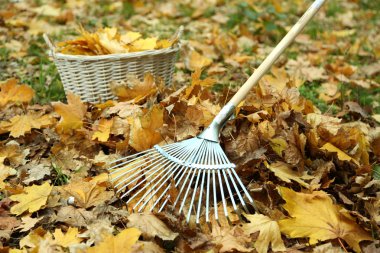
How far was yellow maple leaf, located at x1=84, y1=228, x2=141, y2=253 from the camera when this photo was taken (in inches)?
59.3

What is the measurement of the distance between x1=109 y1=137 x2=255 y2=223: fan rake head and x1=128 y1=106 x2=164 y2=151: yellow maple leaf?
0.08 m

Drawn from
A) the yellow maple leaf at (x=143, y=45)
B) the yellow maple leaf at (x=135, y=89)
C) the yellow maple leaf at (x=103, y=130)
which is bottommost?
the yellow maple leaf at (x=103, y=130)

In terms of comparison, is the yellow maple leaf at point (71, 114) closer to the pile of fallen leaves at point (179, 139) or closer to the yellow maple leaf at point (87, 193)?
the pile of fallen leaves at point (179, 139)

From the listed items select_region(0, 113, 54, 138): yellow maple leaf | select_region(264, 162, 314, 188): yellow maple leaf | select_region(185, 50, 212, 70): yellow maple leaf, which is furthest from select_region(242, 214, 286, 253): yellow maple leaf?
select_region(185, 50, 212, 70): yellow maple leaf

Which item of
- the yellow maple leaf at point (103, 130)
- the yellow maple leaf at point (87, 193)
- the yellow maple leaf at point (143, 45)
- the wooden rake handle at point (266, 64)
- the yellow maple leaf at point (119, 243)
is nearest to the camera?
the yellow maple leaf at point (119, 243)

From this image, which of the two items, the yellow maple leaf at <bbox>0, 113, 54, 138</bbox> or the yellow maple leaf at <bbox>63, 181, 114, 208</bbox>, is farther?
the yellow maple leaf at <bbox>0, 113, 54, 138</bbox>

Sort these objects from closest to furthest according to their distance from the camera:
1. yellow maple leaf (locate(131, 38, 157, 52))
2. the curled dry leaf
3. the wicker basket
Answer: the curled dry leaf, the wicker basket, yellow maple leaf (locate(131, 38, 157, 52))

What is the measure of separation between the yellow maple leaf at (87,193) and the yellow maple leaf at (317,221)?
684 mm

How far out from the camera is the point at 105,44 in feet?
8.36

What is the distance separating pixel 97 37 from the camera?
8.43 feet

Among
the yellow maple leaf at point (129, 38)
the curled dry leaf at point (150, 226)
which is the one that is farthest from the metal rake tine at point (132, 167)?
the yellow maple leaf at point (129, 38)

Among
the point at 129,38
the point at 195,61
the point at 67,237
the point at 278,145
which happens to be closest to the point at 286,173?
the point at 278,145

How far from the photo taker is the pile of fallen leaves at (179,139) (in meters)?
1.70

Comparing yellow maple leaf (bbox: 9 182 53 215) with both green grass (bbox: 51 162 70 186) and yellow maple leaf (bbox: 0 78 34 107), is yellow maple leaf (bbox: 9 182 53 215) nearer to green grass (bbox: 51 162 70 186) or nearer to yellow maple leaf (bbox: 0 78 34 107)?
green grass (bbox: 51 162 70 186)
